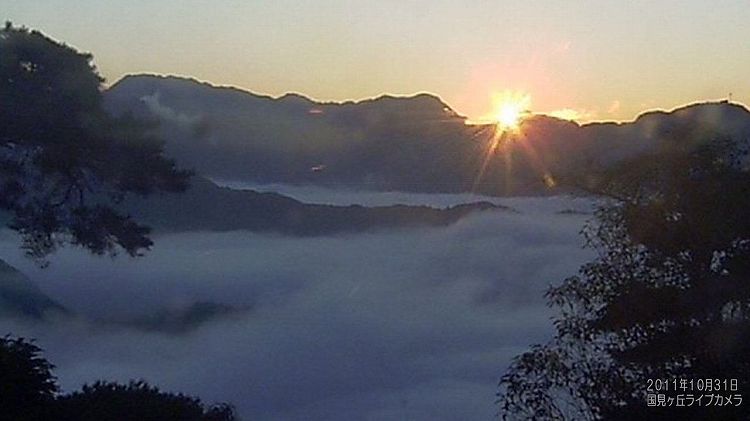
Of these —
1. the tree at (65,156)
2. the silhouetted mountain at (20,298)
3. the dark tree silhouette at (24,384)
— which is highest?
the silhouetted mountain at (20,298)

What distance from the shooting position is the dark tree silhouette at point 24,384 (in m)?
11.5

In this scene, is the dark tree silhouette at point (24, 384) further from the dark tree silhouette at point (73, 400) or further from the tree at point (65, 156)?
the tree at point (65, 156)

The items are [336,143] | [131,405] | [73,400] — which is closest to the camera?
[73,400]

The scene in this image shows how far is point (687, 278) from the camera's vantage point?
37.3 ft

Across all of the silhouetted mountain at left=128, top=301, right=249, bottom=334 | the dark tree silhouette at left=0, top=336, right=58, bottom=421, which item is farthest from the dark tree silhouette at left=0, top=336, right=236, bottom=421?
the silhouetted mountain at left=128, top=301, right=249, bottom=334

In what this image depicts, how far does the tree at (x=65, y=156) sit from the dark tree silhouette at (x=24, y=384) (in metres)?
3.74

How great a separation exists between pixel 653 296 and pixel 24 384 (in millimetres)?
6100

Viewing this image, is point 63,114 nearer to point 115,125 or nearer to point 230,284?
point 115,125

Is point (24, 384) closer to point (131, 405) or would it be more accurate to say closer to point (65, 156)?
point (131, 405)

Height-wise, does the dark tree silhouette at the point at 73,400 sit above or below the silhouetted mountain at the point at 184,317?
below

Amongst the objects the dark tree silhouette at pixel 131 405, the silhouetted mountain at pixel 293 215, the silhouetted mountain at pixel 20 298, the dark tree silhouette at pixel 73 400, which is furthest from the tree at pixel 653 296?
Answer: the silhouetted mountain at pixel 293 215

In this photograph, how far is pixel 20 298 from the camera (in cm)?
6184

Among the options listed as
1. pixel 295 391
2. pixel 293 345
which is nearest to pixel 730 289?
pixel 295 391

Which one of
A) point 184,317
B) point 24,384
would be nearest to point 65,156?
point 24,384
